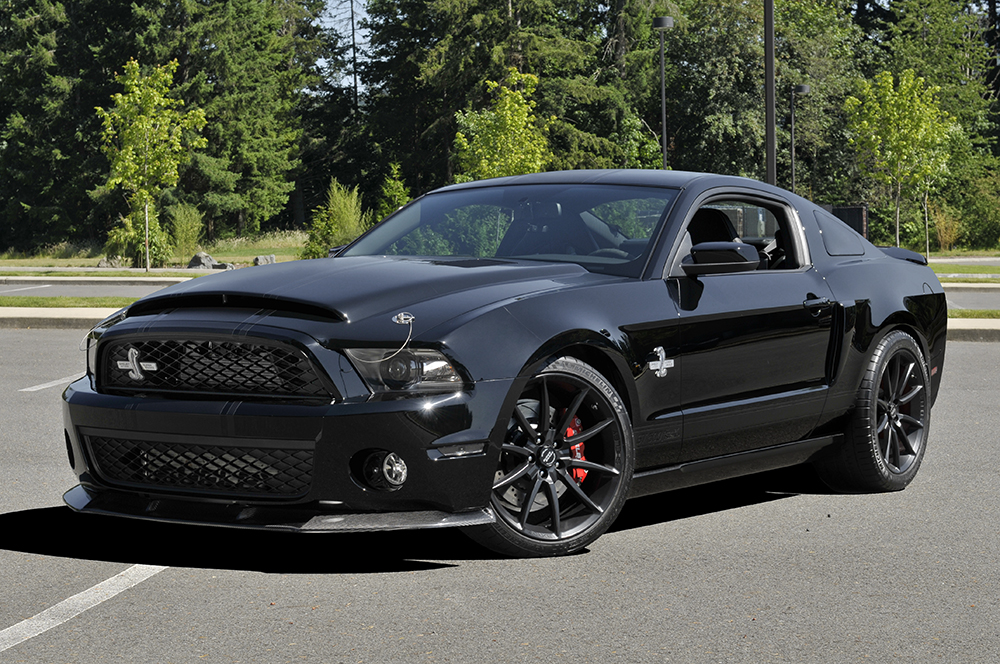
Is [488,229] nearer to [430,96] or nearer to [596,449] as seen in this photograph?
[596,449]

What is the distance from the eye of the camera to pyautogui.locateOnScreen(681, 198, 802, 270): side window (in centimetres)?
642

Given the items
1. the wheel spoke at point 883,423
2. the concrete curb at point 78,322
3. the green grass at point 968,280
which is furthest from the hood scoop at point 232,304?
the green grass at point 968,280

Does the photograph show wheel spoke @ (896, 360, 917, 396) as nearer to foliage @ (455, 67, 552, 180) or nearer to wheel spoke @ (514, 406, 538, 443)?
wheel spoke @ (514, 406, 538, 443)

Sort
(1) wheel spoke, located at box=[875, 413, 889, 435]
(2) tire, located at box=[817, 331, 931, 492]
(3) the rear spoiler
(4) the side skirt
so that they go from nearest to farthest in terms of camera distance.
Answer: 1. (4) the side skirt
2. (2) tire, located at box=[817, 331, 931, 492]
3. (1) wheel spoke, located at box=[875, 413, 889, 435]
4. (3) the rear spoiler

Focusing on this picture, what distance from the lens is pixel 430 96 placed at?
69188mm

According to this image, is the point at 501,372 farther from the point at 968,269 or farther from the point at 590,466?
the point at 968,269

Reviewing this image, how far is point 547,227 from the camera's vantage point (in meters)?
5.94

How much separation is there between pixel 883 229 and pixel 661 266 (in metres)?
54.8

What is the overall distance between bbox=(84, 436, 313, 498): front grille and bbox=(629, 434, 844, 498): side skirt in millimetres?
1495

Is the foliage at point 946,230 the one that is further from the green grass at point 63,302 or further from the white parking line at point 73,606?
the white parking line at point 73,606

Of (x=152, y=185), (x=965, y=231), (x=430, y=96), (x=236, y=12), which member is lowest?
(x=965, y=231)

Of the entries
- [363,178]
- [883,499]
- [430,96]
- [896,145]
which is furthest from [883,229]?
[883,499]

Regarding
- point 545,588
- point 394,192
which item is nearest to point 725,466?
point 545,588

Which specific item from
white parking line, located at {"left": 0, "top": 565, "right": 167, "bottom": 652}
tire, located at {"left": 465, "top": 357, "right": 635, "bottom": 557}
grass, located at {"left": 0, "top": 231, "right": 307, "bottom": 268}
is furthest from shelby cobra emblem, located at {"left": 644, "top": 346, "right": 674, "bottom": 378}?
grass, located at {"left": 0, "top": 231, "right": 307, "bottom": 268}
